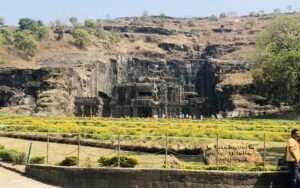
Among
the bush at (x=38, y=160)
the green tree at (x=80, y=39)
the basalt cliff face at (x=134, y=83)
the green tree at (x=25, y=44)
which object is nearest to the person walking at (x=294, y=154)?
the bush at (x=38, y=160)

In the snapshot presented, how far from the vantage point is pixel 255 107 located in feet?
246

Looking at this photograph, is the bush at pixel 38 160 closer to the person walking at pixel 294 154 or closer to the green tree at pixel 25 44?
the person walking at pixel 294 154

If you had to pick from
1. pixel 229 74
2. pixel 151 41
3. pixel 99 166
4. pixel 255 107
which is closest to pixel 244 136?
pixel 99 166

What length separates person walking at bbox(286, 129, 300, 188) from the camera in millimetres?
15977

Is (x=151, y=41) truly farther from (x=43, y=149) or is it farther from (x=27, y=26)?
(x=43, y=149)

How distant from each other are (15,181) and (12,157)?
10.6 feet

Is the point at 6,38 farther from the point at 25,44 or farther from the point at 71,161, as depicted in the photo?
the point at 71,161

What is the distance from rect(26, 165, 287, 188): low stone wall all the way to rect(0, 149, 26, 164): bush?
8.79 ft

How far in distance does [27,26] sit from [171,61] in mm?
41623

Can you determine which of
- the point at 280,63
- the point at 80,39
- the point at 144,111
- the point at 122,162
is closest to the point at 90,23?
the point at 80,39

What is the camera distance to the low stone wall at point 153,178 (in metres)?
18.2

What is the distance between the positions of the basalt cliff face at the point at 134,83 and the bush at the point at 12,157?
48.9 meters

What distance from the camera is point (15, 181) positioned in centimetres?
2106

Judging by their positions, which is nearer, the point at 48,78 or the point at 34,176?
the point at 34,176
